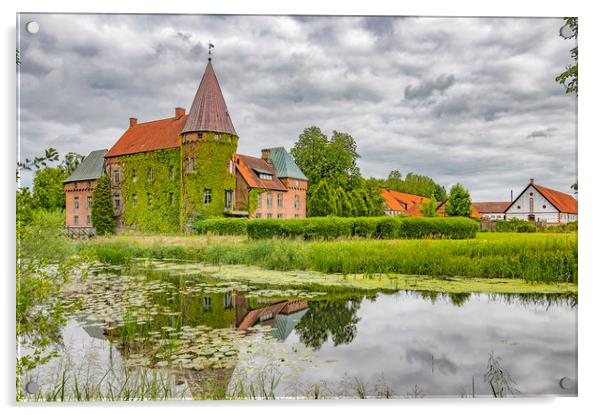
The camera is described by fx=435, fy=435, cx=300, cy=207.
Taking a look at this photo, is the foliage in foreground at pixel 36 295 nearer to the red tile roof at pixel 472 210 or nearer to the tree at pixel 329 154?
the tree at pixel 329 154

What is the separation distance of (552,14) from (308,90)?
2257 millimetres

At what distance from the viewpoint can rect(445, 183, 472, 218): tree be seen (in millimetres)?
4191

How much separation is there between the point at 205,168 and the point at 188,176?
0.24 meters

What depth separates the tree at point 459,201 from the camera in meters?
4.19

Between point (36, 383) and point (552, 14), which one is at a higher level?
point (552, 14)

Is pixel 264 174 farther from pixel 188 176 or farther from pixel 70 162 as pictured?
pixel 70 162

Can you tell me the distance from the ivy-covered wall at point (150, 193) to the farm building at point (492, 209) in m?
3.17

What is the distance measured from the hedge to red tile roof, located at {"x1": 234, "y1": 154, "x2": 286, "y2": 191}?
0.40 meters

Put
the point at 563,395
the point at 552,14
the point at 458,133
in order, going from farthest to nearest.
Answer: the point at 458,133
the point at 552,14
the point at 563,395

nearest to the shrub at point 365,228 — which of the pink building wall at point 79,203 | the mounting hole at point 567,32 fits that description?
the pink building wall at point 79,203

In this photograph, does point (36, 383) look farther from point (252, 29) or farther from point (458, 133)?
point (458, 133)

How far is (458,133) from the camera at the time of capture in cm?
412

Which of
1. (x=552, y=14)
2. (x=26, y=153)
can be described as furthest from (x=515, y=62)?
(x=26, y=153)
